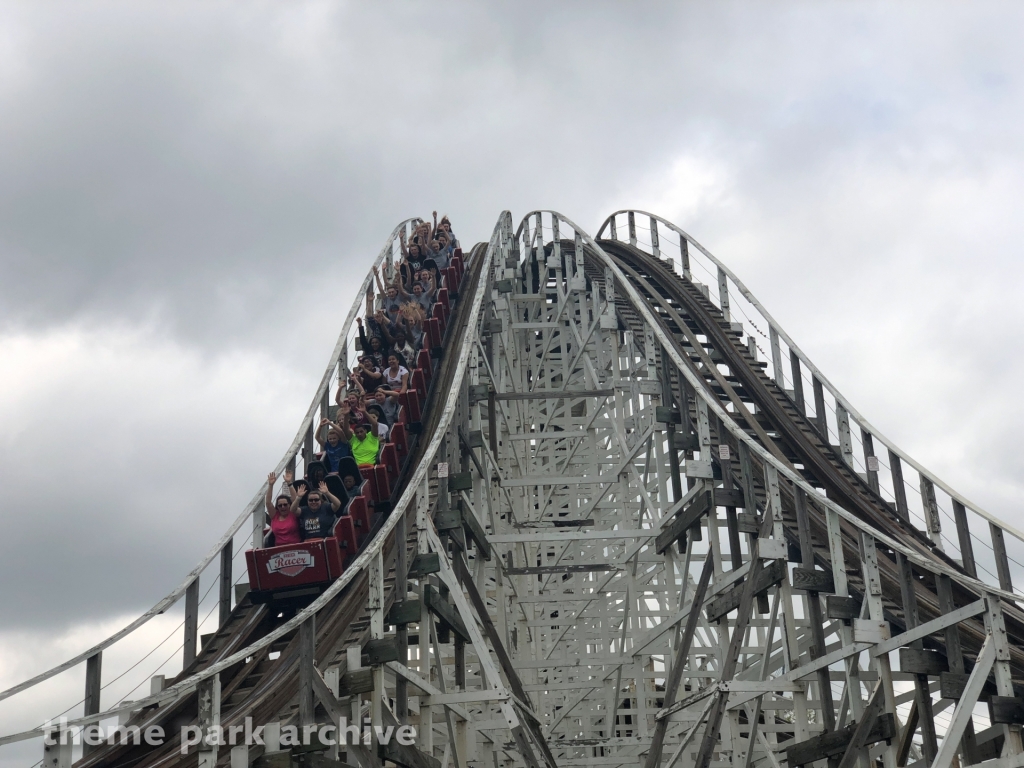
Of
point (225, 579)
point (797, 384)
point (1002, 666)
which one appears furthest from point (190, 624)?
point (797, 384)

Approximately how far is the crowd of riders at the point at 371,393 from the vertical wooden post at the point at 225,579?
0.43 metres

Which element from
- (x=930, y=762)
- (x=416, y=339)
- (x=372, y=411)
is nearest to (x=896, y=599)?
(x=930, y=762)

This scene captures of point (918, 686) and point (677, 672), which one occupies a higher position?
point (677, 672)

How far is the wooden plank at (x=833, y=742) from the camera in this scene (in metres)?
8.01

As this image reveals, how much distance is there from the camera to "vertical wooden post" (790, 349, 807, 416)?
1309 centimetres

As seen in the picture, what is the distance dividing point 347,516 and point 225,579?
115 cm

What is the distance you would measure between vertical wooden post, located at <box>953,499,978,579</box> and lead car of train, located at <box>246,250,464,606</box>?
4.88 metres

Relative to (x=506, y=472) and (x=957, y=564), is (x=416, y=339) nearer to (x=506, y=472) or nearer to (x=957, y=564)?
(x=506, y=472)

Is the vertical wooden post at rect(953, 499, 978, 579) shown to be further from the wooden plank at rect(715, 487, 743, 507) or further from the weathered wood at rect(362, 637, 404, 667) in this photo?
the weathered wood at rect(362, 637, 404, 667)

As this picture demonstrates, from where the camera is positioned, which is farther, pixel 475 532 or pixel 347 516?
pixel 475 532

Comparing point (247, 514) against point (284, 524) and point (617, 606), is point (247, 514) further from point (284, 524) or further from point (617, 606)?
point (617, 606)

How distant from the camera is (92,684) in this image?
7.49 m

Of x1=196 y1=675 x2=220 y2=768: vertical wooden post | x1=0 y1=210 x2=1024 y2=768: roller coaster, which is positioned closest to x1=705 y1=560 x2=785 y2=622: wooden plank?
x1=0 y1=210 x2=1024 y2=768: roller coaster

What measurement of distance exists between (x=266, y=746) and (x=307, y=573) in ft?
8.55
